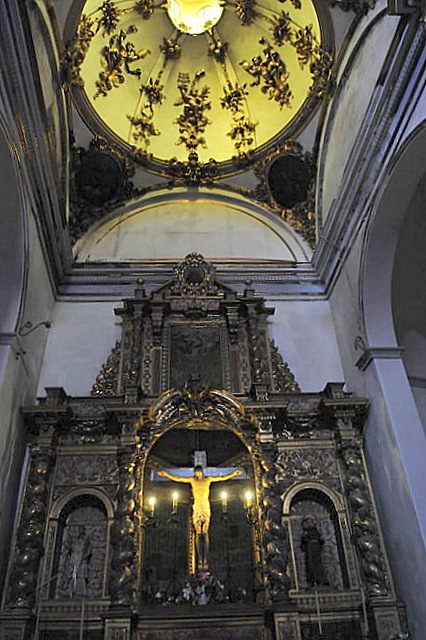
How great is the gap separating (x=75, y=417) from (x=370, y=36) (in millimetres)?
7493

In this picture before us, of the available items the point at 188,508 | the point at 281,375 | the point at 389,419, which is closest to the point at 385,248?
the point at 389,419

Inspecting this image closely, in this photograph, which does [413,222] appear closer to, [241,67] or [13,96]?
[241,67]

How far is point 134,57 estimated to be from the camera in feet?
36.2

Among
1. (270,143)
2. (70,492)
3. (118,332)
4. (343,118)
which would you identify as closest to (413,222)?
(343,118)

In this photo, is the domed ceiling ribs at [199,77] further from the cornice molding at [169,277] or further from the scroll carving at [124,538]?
the scroll carving at [124,538]

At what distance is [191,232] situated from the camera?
451 inches

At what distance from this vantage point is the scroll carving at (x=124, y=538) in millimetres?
6691

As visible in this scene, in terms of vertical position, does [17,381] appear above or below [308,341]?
below

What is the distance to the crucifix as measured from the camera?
24.2 feet

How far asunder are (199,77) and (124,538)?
9.69 meters

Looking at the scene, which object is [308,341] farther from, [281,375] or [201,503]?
[201,503]

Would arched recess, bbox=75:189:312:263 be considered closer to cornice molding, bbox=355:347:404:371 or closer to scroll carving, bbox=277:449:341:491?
cornice molding, bbox=355:347:404:371

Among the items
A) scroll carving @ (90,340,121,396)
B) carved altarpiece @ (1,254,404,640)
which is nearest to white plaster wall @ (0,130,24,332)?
carved altarpiece @ (1,254,404,640)

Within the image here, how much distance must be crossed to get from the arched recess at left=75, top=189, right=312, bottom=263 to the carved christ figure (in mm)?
4820
